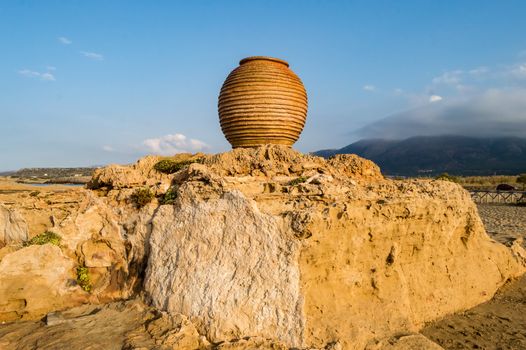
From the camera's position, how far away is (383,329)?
6379 millimetres

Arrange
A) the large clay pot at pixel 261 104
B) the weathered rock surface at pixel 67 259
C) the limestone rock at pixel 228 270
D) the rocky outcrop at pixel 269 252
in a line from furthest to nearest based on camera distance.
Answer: the large clay pot at pixel 261 104 < the weathered rock surface at pixel 67 259 < the rocky outcrop at pixel 269 252 < the limestone rock at pixel 228 270

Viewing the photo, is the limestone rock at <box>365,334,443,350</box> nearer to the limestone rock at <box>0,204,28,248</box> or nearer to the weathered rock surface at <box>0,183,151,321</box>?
the weathered rock surface at <box>0,183,151,321</box>

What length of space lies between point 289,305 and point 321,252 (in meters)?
1.04

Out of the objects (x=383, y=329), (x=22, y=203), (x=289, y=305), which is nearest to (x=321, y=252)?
(x=289, y=305)

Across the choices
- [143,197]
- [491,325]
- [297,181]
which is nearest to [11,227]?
[143,197]

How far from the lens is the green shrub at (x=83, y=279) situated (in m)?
7.29

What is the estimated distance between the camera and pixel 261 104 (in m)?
8.80

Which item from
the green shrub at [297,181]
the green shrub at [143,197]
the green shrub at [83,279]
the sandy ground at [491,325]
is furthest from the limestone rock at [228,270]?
the sandy ground at [491,325]

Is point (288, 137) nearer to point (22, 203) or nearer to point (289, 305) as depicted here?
point (289, 305)

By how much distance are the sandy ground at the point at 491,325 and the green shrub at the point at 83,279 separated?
662 centimetres

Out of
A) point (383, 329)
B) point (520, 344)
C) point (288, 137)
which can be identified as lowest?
point (520, 344)

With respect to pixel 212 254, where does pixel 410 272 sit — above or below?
below

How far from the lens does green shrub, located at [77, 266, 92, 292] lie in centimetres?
729

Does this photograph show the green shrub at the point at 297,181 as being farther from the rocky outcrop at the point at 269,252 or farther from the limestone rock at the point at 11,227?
the limestone rock at the point at 11,227
